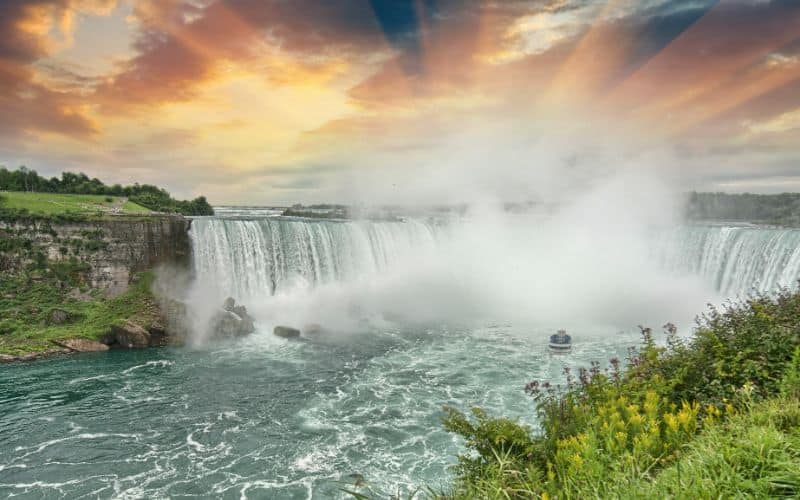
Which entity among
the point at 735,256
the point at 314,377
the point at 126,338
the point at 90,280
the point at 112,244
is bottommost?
the point at 314,377

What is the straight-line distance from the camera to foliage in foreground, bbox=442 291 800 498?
3289 mm

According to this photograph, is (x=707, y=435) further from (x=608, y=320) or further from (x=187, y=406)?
(x=608, y=320)

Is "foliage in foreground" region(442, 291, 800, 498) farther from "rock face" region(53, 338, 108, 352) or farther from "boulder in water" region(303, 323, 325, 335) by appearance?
"rock face" region(53, 338, 108, 352)

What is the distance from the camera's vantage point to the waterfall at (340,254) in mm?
24781

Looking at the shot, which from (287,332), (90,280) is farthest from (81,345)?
(287,332)

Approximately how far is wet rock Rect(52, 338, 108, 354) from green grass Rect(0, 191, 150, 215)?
31.8 ft

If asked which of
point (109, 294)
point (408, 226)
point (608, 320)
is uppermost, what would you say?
point (408, 226)

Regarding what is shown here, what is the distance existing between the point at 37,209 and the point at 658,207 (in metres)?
51.3

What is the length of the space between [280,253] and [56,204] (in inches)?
623

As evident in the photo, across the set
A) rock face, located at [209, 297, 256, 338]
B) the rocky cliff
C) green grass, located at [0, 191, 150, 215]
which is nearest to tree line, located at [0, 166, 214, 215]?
green grass, located at [0, 191, 150, 215]

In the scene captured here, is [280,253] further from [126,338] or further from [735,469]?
[735,469]

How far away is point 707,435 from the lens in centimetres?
402

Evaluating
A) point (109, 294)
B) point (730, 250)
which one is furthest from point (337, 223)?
point (730, 250)

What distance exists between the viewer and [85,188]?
139ft
